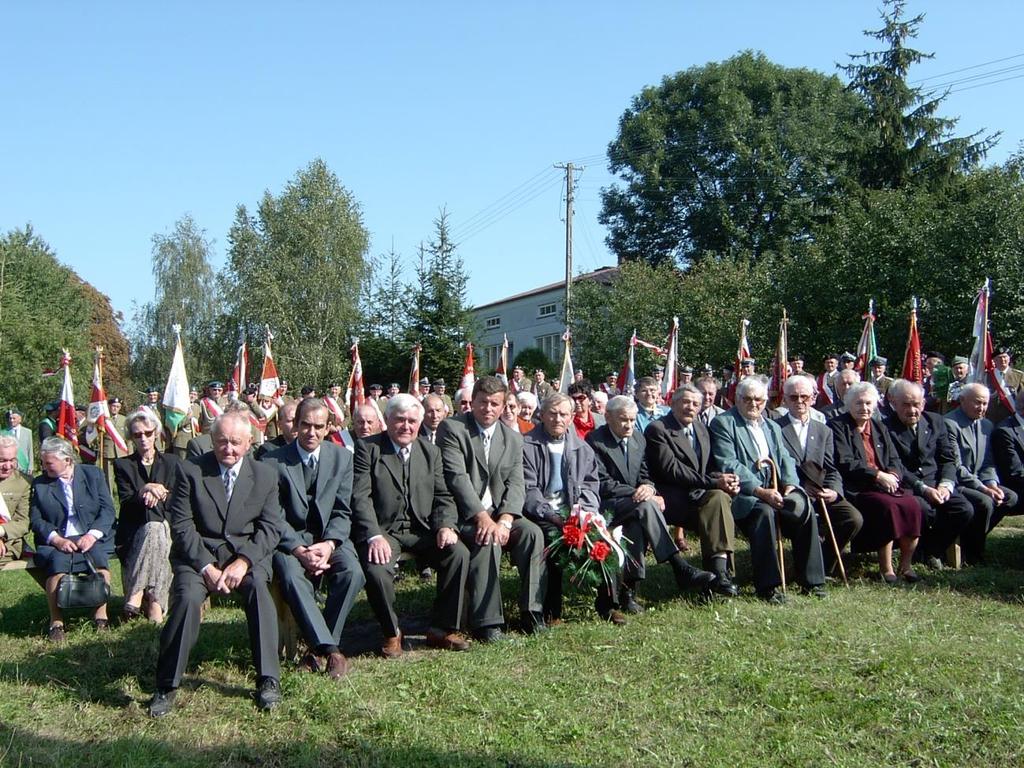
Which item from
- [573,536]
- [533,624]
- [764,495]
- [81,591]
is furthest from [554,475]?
[81,591]

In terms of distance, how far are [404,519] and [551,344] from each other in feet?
148

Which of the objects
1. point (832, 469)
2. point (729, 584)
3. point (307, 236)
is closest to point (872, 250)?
point (832, 469)

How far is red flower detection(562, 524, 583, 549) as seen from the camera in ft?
21.6

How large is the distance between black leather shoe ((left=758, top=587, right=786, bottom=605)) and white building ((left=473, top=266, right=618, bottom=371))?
41.6 metres

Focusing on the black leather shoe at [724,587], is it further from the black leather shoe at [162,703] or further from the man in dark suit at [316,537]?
the black leather shoe at [162,703]

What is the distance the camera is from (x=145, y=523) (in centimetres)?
732

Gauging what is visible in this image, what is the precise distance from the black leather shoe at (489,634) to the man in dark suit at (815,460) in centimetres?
295

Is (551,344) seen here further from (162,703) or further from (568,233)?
(162,703)

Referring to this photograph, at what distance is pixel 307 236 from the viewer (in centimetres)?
4012

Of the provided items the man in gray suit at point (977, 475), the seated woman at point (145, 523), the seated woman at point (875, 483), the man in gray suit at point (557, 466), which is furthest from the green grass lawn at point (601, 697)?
the man in gray suit at point (977, 475)

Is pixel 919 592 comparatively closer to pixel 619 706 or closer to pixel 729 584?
pixel 729 584

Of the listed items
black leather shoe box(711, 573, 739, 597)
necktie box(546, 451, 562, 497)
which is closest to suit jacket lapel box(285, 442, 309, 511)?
necktie box(546, 451, 562, 497)

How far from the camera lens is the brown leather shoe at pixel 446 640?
6.17 metres

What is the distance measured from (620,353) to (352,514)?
2573 cm
